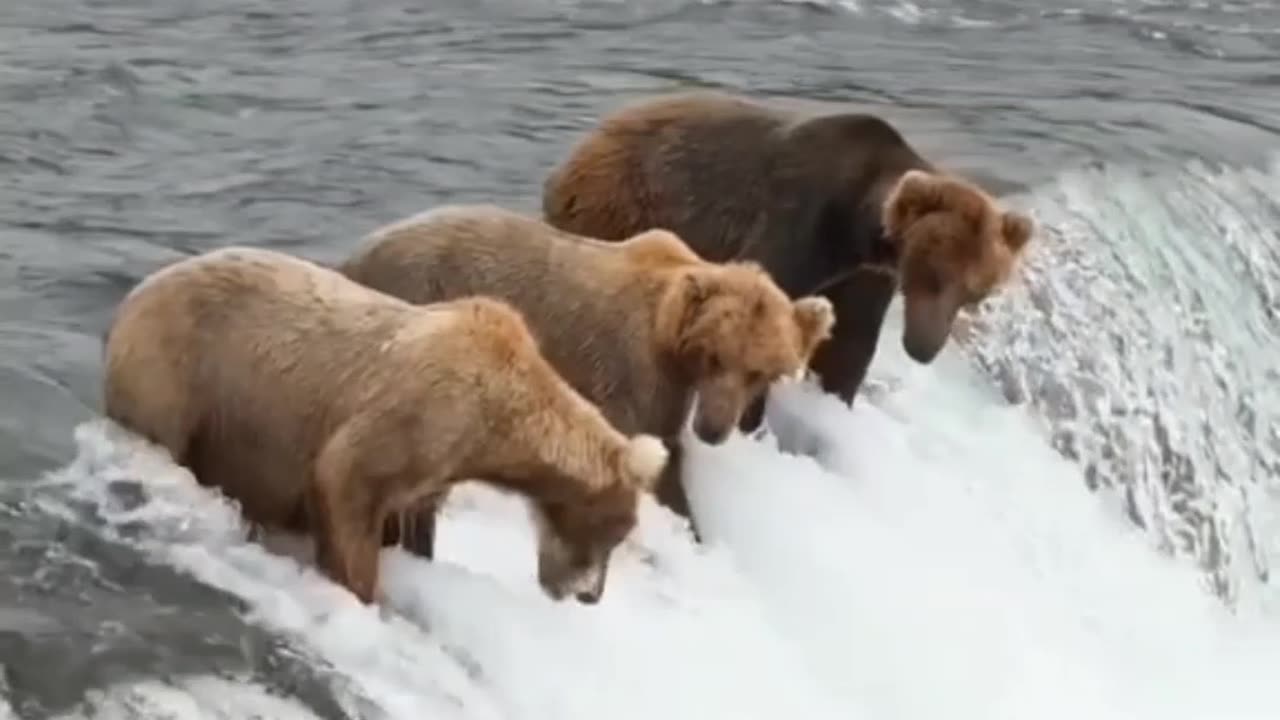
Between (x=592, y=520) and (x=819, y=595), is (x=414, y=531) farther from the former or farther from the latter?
(x=819, y=595)

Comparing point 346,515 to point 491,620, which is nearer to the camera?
point 346,515

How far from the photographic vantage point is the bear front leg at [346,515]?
7203 mm

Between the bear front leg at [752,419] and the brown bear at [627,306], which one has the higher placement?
the brown bear at [627,306]

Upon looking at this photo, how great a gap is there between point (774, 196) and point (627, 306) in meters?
1.48

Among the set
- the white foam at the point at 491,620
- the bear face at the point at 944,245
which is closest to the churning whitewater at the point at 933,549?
the white foam at the point at 491,620

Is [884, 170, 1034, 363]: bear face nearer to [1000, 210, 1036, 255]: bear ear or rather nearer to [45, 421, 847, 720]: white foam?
[1000, 210, 1036, 255]: bear ear

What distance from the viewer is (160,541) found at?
7.46 metres

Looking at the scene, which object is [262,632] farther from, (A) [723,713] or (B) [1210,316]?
(B) [1210,316]

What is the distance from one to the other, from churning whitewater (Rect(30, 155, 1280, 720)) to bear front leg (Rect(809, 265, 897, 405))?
0.10 m

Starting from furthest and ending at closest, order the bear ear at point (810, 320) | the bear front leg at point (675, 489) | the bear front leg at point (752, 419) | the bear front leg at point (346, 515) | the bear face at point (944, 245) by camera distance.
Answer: the bear front leg at point (752, 419) < the bear face at point (944, 245) < the bear front leg at point (675, 489) < the bear ear at point (810, 320) < the bear front leg at point (346, 515)

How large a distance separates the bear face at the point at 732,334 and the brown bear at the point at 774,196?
122 centimetres

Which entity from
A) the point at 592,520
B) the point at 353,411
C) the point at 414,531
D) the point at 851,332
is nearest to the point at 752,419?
the point at 851,332

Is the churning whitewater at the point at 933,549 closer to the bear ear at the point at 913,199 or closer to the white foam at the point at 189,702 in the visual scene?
the white foam at the point at 189,702

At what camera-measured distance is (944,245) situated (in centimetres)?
904
